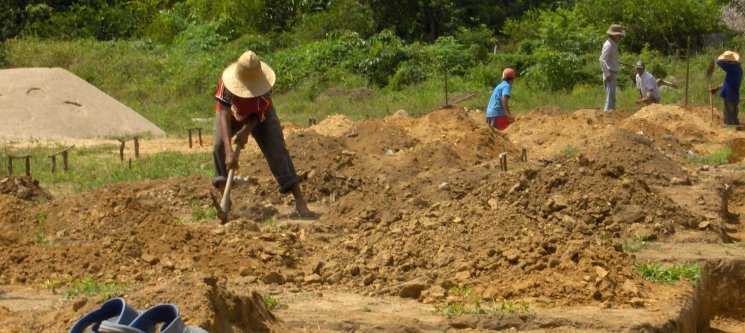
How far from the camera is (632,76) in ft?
82.7

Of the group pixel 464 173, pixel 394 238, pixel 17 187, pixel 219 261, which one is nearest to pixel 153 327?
pixel 219 261

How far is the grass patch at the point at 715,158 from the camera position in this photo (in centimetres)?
1555

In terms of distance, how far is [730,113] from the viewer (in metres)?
20.0

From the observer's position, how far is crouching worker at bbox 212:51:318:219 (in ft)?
36.5

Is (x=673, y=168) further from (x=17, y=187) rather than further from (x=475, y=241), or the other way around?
(x=17, y=187)

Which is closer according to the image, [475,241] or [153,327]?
[153,327]

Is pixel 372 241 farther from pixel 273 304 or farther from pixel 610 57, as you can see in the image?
pixel 610 57

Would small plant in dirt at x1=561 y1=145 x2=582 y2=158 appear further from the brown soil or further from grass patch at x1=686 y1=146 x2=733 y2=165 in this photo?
the brown soil

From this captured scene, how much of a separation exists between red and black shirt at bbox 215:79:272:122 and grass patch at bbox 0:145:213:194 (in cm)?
255

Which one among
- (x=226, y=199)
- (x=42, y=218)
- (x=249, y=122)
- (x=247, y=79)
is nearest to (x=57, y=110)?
(x=249, y=122)

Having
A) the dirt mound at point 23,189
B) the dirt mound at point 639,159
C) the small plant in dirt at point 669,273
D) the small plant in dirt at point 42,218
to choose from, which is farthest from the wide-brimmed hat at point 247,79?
the small plant in dirt at point 669,273

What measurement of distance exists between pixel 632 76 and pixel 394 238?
54.8ft

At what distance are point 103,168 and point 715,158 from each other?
22.7 feet

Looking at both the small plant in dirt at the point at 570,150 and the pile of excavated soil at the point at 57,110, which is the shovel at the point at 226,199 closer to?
the small plant in dirt at the point at 570,150
